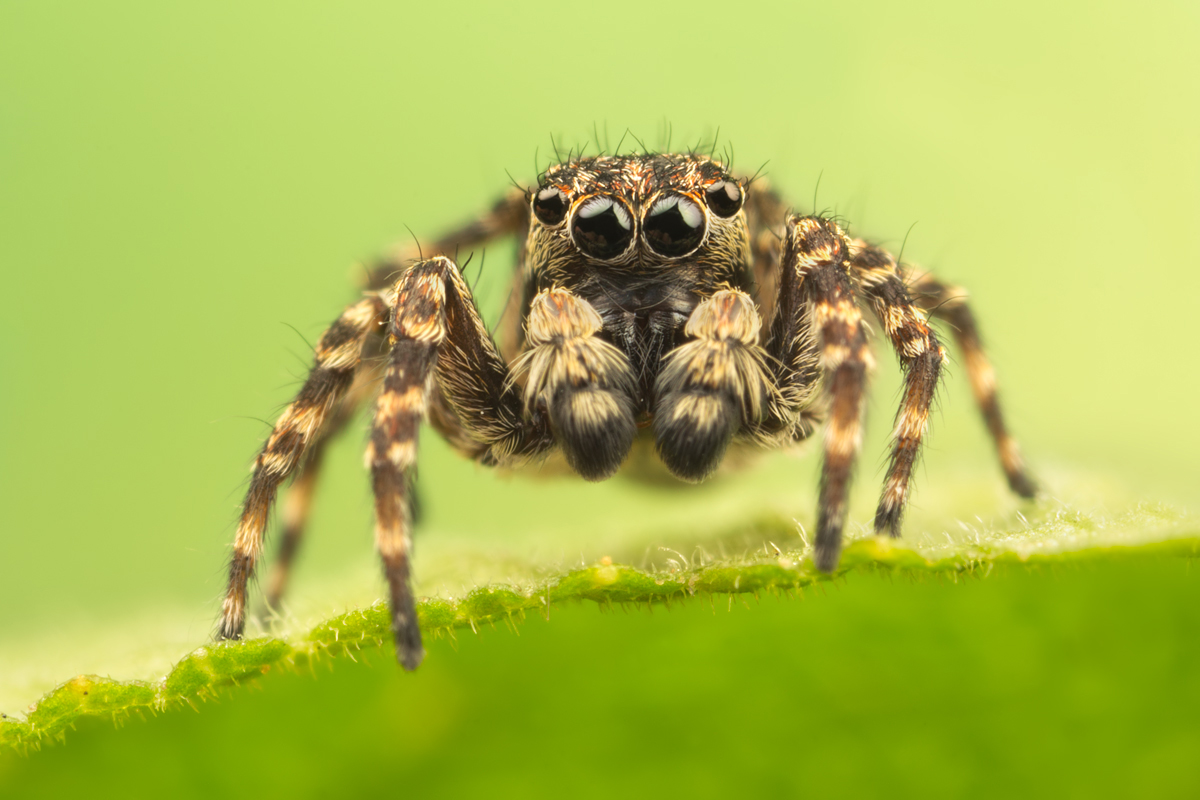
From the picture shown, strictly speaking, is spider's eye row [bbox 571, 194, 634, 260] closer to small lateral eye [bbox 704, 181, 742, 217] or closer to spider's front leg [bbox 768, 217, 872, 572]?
small lateral eye [bbox 704, 181, 742, 217]

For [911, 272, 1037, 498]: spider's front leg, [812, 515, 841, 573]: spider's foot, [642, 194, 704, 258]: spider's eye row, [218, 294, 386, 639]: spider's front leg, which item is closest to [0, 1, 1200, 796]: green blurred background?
[911, 272, 1037, 498]: spider's front leg

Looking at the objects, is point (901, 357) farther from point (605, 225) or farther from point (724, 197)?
point (605, 225)

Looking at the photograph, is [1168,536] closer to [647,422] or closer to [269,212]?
[647,422]

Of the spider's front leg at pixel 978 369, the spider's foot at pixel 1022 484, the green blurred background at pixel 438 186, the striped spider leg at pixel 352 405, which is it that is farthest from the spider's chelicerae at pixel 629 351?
the green blurred background at pixel 438 186

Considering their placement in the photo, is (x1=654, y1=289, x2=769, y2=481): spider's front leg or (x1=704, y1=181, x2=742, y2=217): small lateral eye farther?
(x1=704, y1=181, x2=742, y2=217): small lateral eye

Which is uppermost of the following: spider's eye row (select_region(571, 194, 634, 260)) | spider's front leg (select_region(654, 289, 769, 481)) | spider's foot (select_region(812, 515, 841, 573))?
spider's eye row (select_region(571, 194, 634, 260))

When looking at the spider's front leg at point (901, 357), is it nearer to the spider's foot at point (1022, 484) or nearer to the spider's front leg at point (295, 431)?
the spider's foot at point (1022, 484)
